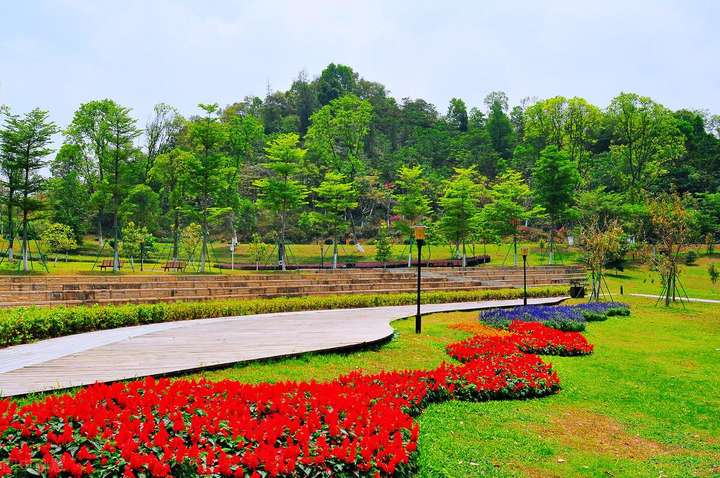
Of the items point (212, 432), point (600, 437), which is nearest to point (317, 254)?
point (600, 437)

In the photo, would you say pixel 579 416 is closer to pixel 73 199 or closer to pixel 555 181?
pixel 555 181

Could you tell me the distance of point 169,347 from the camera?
802cm

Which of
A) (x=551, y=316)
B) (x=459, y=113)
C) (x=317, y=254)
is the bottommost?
(x=551, y=316)

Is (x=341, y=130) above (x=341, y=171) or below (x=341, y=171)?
above

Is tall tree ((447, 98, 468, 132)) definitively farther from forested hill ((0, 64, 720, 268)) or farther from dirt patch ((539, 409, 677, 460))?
dirt patch ((539, 409, 677, 460))

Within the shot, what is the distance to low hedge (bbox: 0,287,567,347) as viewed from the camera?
8547 millimetres

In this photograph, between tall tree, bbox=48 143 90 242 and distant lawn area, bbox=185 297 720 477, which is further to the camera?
tall tree, bbox=48 143 90 242

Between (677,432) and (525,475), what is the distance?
258 cm

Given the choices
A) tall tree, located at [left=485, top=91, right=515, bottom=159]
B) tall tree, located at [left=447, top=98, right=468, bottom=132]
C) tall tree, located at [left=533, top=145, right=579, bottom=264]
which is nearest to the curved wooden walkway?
tall tree, located at [left=533, top=145, right=579, bottom=264]

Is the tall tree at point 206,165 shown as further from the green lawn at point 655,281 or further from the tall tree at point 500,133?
the tall tree at point 500,133

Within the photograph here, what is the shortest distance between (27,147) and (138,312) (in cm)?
1515

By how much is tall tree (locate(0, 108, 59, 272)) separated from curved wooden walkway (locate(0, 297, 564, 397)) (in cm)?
1497

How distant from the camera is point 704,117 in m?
74.8

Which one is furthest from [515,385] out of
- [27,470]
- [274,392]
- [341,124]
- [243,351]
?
[341,124]
